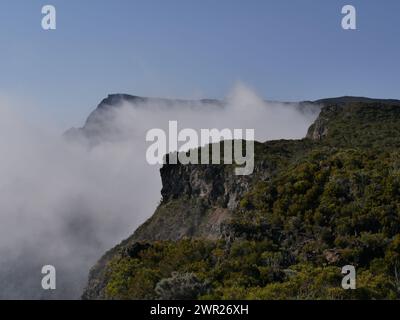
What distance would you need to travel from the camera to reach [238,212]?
25.6 meters

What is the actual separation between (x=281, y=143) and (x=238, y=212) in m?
28.2

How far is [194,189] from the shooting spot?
59438 mm

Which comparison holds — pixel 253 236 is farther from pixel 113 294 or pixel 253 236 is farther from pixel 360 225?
pixel 113 294

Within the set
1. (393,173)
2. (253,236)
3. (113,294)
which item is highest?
(393,173)

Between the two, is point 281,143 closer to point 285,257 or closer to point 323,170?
point 323,170

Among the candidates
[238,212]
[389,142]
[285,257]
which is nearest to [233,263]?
[285,257]

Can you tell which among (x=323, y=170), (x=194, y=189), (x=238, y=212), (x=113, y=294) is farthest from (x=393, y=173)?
(x=194, y=189)

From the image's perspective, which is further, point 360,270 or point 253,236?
point 253,236

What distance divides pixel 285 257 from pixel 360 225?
354cm
